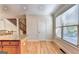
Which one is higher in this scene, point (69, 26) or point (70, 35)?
point (69, 26)

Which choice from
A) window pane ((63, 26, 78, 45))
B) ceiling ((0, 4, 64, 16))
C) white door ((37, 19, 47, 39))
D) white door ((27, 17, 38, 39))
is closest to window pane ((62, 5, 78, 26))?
window pane ((63, 26, 78, 45))

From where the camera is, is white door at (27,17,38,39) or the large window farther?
white door at (27,17,38,39)

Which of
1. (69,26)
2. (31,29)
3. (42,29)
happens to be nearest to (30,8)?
(42,29)

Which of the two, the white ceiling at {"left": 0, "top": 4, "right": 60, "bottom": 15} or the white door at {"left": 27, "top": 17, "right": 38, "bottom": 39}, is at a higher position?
the white ceiling at {"left": 0, "top": 4, "right": 60, "bottom": 15}

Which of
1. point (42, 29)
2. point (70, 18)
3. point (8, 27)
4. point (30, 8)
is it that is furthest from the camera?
point (70, 18)

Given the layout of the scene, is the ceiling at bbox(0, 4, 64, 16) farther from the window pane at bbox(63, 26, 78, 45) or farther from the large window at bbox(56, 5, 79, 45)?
the window pane at bbox(63, 26, 78, 45)

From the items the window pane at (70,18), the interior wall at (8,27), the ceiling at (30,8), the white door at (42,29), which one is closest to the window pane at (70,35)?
the window pane at (70,18)

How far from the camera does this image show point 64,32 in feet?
11.2

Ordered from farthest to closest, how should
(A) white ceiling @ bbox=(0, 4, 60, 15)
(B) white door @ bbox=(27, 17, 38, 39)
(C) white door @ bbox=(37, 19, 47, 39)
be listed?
1. (B) white door @ bbox=(27, 17, 38, 39)
2. (C) white door @ bbox=(37, 19, 47, 39)
3. (A) white ceiling @ bbox=(0, 4, 60, 15)

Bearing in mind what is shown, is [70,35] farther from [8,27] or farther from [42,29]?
[8,27]
